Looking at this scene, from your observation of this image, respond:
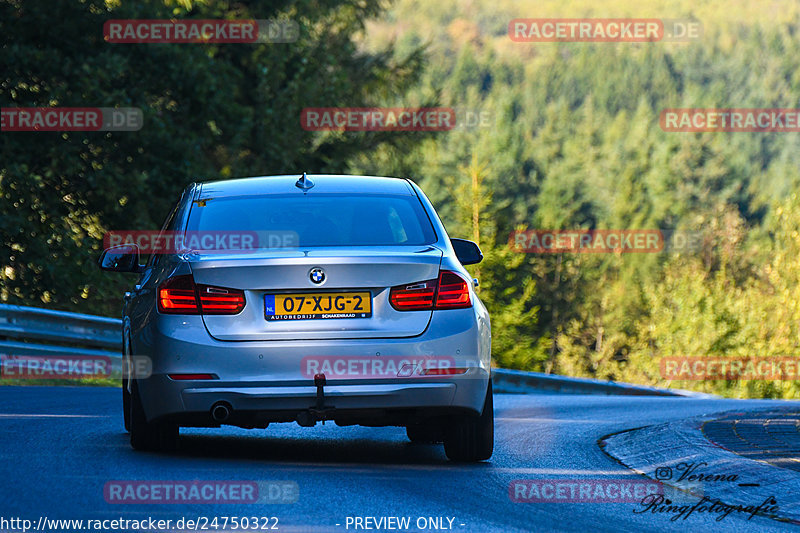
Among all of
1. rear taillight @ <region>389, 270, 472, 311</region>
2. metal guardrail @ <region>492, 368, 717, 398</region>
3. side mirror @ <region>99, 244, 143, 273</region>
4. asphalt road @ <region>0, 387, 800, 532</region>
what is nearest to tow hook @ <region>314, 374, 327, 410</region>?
asphalt road @ <region>0, 387, 800, 532</region>

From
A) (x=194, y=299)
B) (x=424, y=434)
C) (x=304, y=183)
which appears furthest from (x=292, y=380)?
(x=424, y=434)

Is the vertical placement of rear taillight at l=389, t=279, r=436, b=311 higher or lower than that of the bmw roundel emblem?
lower

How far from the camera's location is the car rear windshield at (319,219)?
26.5 feet

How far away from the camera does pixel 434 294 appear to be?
25.1ft

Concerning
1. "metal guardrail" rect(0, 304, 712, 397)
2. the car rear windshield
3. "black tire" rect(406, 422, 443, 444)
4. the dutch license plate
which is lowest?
"metal guardrail" rect(0, 304, 712, 397)

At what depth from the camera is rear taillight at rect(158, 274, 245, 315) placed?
7512mm

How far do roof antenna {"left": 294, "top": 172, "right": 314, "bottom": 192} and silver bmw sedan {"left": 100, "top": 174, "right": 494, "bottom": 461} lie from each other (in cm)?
71

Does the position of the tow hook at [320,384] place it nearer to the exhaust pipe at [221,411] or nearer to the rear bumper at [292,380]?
the rear bumper at [292,380]

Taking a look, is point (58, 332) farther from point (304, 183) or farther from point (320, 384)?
point (320, 384)

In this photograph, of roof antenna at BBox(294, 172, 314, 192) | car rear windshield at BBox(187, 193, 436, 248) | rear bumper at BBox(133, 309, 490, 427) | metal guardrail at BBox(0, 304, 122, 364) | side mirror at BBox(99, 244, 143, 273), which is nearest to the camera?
rear bumper at BBox(133, 309, 490, 427)

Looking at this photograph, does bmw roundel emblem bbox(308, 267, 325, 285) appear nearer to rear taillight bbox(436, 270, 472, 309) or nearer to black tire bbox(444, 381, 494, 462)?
rear taillight bbox(436, 270, 472, 309)

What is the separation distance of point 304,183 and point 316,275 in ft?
4.71

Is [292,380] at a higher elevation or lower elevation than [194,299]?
lower

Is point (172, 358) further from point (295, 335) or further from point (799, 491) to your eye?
point (799, 491)
